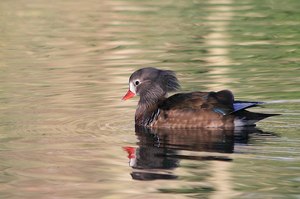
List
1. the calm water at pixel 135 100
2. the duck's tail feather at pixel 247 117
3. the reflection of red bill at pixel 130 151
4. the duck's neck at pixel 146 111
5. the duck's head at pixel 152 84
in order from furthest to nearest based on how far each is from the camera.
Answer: the duck's head at pixel 152 84 < the duck's neck at pixel 146 111 < the duck's tail feather at pixel 247 117 < the reflection of red bill at pixel 130 151 < the calm water at pixel 135 100

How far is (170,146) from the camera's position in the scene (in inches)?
423

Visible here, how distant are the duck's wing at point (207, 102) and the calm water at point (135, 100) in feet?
1.00

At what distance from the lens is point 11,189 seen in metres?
9.11

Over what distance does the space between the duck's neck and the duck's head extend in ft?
0.13

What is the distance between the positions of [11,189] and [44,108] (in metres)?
3.92

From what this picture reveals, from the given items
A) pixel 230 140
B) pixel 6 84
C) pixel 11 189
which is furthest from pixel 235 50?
pixel 11 189

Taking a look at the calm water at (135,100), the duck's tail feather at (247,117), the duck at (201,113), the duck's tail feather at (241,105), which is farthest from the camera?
the duck at (201,113)

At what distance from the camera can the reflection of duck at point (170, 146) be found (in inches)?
385

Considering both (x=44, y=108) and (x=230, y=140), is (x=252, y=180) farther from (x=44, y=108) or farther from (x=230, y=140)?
(x=44, y=108)

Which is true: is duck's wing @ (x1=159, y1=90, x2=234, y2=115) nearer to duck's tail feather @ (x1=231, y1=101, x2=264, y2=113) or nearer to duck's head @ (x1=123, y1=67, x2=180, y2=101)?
duck's tail feather @ (x1=231, y1=101, x2=264, y2=113)

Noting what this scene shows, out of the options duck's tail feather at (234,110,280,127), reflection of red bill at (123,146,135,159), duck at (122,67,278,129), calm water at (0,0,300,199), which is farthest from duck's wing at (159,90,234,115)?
reflection of red bill at (123,146,135,159)

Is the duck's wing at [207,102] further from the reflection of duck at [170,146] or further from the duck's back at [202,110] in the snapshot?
the reflection of duck at [170,146]

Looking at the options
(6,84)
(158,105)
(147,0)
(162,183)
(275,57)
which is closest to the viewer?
(162,183)

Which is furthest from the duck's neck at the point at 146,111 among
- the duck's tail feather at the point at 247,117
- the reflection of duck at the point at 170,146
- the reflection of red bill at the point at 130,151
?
the reflection of red bill at the point at 130,151
